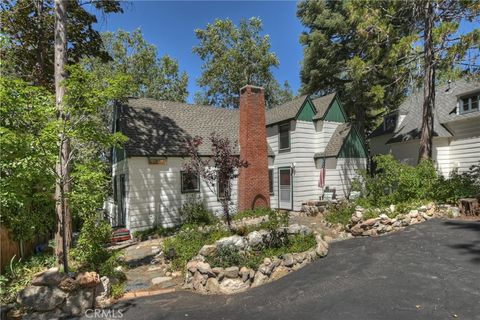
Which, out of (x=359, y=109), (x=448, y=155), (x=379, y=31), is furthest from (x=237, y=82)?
(x=448, y=155)

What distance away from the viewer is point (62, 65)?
852 cm

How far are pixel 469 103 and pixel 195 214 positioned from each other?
52.7 ft

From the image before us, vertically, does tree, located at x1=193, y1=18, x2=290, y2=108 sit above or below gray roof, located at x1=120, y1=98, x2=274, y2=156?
above

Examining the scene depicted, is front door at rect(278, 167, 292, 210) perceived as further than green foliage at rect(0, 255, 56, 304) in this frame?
Yes

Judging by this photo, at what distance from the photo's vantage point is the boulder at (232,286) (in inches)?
263

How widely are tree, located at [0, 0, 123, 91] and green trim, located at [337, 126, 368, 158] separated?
1348 cm

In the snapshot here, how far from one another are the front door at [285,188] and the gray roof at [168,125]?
1534mm

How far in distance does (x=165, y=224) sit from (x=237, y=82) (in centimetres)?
2260

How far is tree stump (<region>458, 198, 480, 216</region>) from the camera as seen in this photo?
10.5 metres

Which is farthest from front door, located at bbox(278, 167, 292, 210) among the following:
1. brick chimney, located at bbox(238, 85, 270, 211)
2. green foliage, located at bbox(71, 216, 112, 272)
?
green foliage, located at bbox(71, 216, 112, 272)

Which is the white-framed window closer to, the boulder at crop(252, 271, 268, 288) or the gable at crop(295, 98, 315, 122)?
the gable at crop(295, 98, 315, 122)

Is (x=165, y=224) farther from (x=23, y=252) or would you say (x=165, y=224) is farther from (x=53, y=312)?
(x=53, y=312)

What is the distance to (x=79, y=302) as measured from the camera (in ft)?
19.7

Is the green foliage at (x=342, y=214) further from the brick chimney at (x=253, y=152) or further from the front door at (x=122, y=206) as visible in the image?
the front door at (x=122, y=206)
